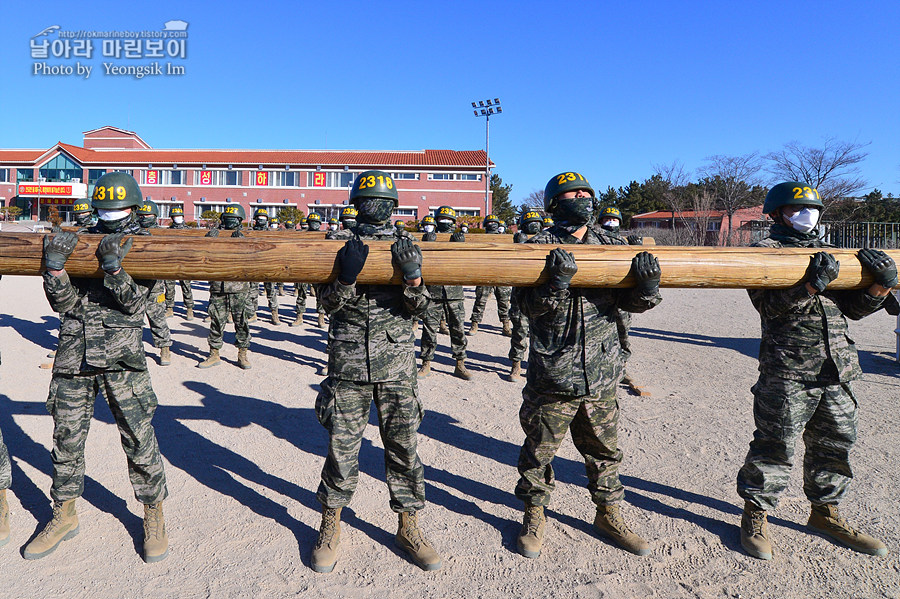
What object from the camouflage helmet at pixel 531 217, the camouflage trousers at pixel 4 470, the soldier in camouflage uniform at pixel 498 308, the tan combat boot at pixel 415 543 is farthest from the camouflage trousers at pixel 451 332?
the camouflage trousers at pixel 4 470

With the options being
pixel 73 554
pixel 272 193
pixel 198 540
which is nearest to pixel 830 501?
pixel 198 540

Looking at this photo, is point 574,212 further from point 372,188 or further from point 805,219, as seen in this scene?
point 805,219

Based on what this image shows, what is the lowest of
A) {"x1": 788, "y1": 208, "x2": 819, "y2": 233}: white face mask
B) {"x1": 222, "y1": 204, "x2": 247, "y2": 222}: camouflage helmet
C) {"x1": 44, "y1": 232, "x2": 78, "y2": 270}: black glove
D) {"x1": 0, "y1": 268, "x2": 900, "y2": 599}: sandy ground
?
{"x1": 0, "y1": 268, "x2": 900, "y2": 599}: sandy ground

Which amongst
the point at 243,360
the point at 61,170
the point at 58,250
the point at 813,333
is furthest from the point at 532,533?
the point at 61,170

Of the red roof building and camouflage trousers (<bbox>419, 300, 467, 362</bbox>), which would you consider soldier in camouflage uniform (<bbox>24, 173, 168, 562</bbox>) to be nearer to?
camouflage trousers (<bbox>419, 300, 467, 362</bbox>)

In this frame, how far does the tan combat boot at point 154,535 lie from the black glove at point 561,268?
3010 mm

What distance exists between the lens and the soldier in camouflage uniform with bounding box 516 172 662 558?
3441mm

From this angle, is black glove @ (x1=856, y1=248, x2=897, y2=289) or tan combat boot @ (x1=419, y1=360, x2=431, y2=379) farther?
tan combat boot @ (x1=419, y1=360, x2=431, y2=379)

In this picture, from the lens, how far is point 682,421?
6.05 meters

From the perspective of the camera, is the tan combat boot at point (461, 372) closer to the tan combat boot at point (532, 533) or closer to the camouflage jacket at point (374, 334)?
the tan combat boot at point (532, 533)

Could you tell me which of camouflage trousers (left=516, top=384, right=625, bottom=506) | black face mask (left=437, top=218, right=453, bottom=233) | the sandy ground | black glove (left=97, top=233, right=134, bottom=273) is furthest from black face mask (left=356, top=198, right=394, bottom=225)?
black face mask (left=437, top=218, right=453, bottom=233)

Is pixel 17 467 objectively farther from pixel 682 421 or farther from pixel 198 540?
pixel 682 421

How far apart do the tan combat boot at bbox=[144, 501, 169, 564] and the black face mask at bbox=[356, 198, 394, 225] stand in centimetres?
238

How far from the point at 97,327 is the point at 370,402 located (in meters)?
1.85
